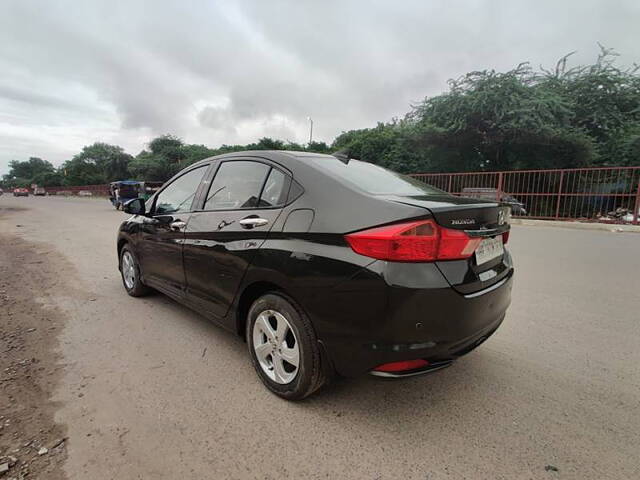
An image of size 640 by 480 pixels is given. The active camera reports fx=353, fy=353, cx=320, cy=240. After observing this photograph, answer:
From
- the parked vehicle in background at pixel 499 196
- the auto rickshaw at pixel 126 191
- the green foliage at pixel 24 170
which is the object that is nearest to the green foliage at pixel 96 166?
the auto rickshaw at pixel 126 191

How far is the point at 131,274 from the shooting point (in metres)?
4.33

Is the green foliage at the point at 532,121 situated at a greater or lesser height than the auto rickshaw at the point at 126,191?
greater

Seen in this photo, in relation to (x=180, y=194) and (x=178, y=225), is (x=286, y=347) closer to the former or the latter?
(x=178, y=225)

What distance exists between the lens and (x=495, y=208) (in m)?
2.20

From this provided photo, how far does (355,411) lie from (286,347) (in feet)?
1.86

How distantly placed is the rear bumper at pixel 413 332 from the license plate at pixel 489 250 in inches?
7.8

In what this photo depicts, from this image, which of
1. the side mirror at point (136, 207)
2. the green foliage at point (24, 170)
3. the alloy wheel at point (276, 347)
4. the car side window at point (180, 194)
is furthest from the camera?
the green foliage at point (24, 170)

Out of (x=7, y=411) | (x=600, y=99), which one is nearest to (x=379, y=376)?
(x=7, y=411)

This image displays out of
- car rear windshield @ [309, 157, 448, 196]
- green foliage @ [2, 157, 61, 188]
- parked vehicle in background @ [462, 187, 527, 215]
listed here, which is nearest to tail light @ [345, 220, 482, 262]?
car rear windshield @ [309, 157, 448, 196]

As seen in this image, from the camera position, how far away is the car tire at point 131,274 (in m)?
4.14

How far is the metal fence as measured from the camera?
12.3m

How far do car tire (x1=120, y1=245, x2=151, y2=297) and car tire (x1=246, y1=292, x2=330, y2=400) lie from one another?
2339 mm

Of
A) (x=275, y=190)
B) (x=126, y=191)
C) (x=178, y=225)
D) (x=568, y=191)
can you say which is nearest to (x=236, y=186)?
(x=275, y=190)

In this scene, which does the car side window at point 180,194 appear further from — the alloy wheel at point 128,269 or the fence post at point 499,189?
the fence post at point 499,189
